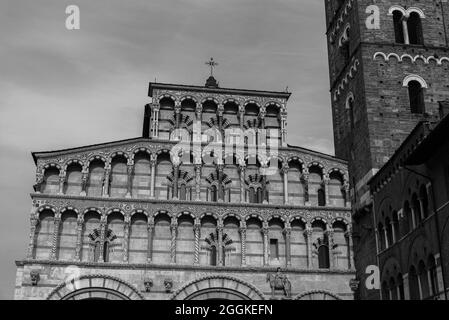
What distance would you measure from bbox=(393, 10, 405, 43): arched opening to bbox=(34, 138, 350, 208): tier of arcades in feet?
22.7

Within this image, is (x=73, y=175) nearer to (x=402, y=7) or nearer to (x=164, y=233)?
(x=164, y=233)

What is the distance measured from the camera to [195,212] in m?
25.5

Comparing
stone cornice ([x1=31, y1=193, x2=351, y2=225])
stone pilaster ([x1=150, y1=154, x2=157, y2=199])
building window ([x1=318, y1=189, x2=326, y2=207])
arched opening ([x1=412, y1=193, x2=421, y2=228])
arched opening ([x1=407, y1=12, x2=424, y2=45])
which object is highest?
arched opening ([x1=407, y1=12, x2=424, y2=45])

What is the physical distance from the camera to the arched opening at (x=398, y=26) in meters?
29.3

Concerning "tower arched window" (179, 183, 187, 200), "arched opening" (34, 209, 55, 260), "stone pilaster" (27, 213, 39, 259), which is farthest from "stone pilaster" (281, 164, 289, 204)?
"stone pilaster" (27, 213, 39, 259)

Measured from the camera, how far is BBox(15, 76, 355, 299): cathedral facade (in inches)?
949

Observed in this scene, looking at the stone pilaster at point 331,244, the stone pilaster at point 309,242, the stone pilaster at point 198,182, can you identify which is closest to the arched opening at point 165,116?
the stone pilaster at point 198,182

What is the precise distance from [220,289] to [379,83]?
38.6 feet

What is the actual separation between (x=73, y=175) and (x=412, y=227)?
13915 millimetres

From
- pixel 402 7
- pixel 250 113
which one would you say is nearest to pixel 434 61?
pixel 402 7

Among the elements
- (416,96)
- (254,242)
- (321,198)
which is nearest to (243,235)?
(254,242)

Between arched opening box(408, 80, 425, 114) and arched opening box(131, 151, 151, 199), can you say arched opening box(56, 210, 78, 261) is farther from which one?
arched opening box(408, 80, 425, 114)

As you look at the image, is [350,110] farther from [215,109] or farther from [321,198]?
[215,109]
